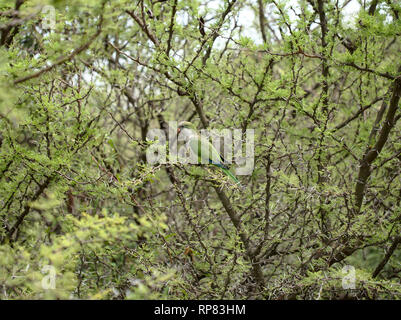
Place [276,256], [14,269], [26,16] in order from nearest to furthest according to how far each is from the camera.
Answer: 1. [26,16]
2. [14,269]
3. [276,256]

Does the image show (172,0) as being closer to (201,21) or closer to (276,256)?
(201,21)

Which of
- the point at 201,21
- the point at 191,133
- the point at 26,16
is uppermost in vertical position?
the point at 201,21

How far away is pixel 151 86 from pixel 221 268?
2.79 m

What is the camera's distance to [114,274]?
4188 mm

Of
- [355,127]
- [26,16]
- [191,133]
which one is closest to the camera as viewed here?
[26,16]

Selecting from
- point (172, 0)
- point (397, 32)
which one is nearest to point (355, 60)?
point (397, 32)

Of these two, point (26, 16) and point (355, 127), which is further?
point (355, 127)

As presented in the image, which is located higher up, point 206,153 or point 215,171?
point 206,153

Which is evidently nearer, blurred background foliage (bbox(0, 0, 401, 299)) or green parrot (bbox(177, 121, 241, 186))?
blurred background foliage (bbox(0, 0, 401, 299))

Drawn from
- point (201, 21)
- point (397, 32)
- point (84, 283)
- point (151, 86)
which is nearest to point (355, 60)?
point (397, 32)

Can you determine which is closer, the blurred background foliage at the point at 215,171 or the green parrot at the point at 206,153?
the blurred background foliage at the point at 215,171
